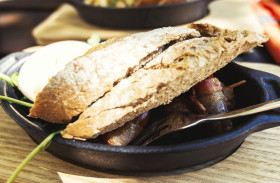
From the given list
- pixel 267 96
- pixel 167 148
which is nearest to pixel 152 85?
pixel 167 148

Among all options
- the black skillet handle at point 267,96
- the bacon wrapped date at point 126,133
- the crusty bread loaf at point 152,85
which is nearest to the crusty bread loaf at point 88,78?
the crusty bread loaf at point 152,85

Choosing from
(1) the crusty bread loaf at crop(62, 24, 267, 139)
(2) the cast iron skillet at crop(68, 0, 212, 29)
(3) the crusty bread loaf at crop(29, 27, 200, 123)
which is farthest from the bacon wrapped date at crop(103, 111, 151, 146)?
(2) the cast iron skillet at crop(68, 0, 212, 29)

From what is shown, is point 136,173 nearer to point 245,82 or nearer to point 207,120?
point 207,120

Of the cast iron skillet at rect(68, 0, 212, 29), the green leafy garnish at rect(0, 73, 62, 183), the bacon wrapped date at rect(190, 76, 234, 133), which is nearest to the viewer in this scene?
the green leafy garnish at rect(0, 73, 62, 183)

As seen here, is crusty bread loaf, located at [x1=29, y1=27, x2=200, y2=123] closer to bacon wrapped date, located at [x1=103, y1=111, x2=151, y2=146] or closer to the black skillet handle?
bacon wrapped date, located at [x1=103, y1=111, x2=151, y2=146]

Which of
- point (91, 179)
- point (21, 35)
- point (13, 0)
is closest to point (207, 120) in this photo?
point (91, 179)

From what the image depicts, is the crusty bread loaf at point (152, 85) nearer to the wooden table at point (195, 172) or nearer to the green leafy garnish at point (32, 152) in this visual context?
the green leafy garnish at point (32, 152)

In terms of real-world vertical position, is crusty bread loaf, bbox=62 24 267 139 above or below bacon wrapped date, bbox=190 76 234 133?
above
